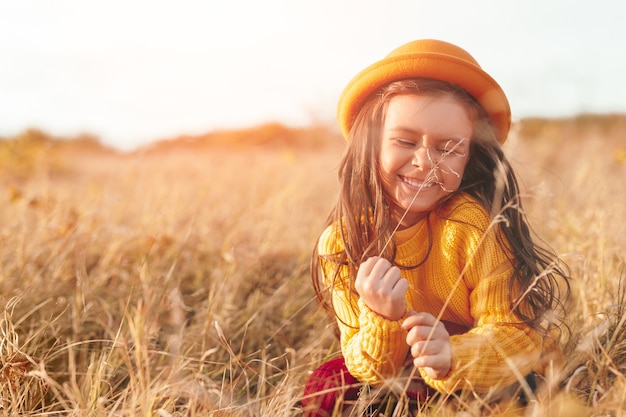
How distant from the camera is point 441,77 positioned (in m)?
1.58

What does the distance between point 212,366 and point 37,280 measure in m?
0.79

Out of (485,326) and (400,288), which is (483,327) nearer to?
(485,326)

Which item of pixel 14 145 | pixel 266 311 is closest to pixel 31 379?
pixel 266 311

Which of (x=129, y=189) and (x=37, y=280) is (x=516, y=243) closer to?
(x=37, y=280)

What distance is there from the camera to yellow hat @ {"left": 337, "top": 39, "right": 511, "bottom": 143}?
5.16 ft

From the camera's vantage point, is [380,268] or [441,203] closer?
[380,268]

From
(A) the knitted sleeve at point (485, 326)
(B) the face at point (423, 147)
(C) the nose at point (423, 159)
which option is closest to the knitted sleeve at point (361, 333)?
(A) the knitted sleeve at point (485, 326)

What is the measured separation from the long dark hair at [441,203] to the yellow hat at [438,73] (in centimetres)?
2

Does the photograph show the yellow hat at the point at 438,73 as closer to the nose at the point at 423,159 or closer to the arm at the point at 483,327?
the nose at the point at 423,159

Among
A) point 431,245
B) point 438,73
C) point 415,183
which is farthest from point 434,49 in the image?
point 431,245

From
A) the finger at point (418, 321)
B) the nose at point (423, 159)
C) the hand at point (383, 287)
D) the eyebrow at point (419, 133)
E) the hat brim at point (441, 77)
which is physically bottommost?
the finger at point (418, 321)

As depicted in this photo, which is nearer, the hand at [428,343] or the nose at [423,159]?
the hand at [428,343]

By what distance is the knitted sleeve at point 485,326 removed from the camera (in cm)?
144

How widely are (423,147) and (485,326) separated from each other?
49cm
